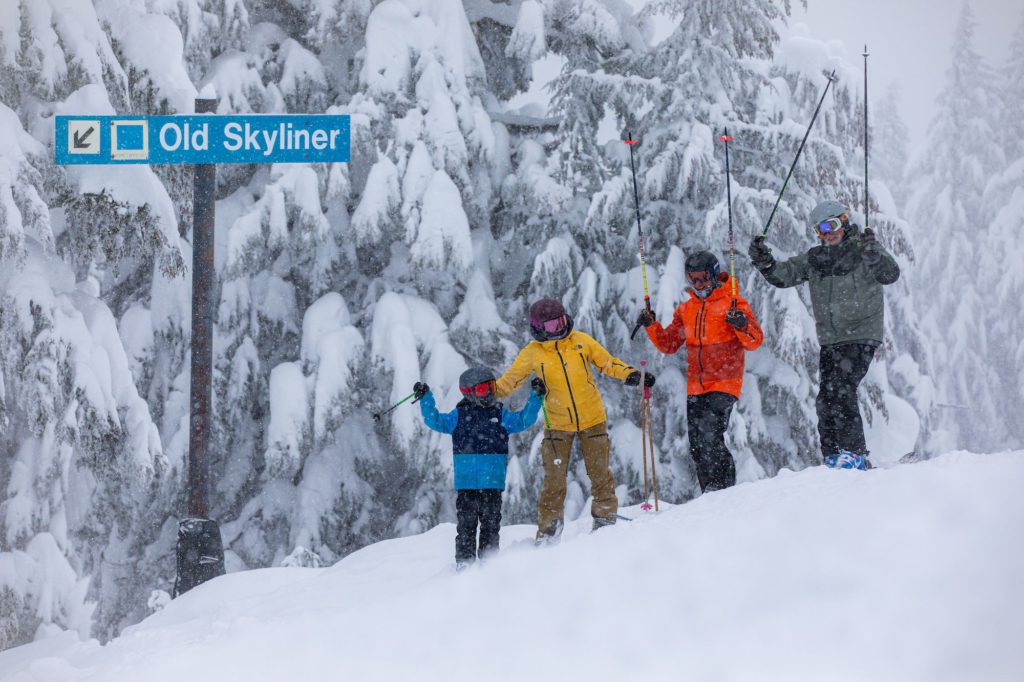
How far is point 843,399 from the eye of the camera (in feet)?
16.1

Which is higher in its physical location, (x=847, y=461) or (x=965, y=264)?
(x=965, y=264)

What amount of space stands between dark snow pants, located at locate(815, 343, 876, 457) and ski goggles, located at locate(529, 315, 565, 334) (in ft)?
4.83

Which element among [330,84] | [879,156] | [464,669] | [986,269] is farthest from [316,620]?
[879,156]

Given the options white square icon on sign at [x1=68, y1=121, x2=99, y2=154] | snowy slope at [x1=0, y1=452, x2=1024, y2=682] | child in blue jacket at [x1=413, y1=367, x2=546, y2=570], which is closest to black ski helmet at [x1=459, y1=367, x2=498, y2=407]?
child in blue jacket at [x1=413, y1=367, x2=546, y2=570]

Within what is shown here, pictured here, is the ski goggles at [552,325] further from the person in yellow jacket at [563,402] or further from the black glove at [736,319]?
the black glove at [736,319]

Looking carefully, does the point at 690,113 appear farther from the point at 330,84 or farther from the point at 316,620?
the point at 316,620

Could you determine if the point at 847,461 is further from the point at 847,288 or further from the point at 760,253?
the point at 760,253

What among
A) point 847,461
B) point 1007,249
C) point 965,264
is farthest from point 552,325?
point 965,264

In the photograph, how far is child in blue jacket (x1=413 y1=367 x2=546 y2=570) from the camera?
5.12m

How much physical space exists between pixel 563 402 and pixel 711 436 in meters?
0.89

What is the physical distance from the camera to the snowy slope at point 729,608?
2672mm

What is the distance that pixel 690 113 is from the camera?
8742 mm

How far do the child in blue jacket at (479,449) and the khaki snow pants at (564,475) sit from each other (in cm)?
24

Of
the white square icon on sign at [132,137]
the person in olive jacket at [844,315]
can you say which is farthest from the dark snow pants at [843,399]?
the white square icon on sign at [132,137]
